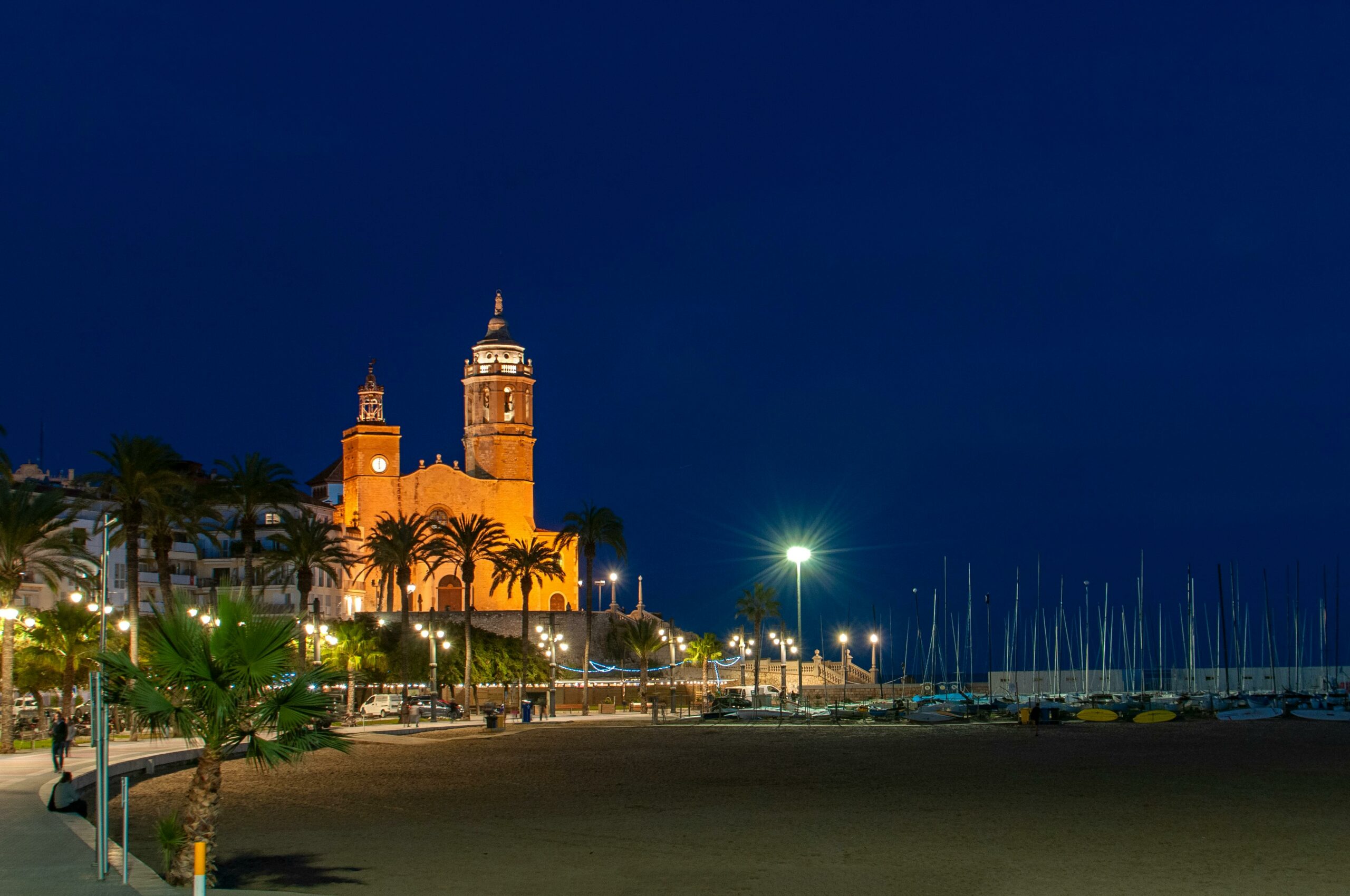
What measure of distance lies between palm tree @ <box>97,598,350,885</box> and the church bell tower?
93463 millimetres

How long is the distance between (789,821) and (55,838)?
10.1m

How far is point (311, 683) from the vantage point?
1466 centimetres

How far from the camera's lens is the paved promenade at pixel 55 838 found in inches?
530

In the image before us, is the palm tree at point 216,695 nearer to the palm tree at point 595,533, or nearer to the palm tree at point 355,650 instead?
the palm tree at point 355,650

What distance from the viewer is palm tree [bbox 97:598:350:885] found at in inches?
547

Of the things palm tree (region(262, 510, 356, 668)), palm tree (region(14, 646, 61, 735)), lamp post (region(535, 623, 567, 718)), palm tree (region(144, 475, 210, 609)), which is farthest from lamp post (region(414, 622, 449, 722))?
palm tree (region(14, 646, 61, 735))

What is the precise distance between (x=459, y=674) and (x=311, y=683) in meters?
70.5

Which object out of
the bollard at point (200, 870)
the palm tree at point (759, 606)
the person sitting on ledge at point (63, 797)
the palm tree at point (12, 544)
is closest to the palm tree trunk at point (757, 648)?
the palm tree at point (759, 606)

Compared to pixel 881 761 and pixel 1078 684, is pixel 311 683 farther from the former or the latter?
pixel 1078 684

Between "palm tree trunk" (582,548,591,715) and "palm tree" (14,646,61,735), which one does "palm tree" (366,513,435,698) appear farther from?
"palm tree" (14,646,61,735)

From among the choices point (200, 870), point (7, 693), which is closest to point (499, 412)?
point (7, 693)

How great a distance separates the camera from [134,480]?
137ft

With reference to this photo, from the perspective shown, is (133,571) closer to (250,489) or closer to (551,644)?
(250,489)

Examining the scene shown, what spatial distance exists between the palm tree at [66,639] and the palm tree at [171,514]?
113 inches
